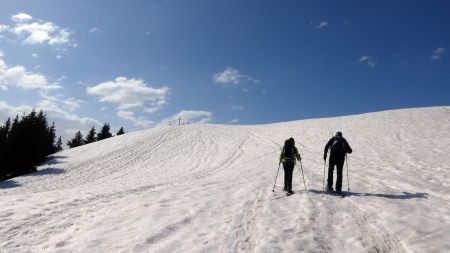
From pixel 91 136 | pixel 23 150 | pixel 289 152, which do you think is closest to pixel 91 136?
pixel 91 136

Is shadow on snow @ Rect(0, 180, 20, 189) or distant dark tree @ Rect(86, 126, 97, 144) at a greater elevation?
distant dark tree @ Rect(86, 126, 97, 144)

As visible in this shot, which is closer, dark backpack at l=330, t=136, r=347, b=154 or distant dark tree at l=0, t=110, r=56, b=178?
dark backpack at l=330, t=136, r=347, b=154

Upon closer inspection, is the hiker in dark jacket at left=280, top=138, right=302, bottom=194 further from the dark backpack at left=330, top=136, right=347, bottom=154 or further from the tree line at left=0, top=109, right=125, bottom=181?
the tree line at left=0, top=109, right=125, bottom=181

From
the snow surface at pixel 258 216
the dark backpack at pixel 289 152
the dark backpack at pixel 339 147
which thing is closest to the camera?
the snow surface at pixel 258 216

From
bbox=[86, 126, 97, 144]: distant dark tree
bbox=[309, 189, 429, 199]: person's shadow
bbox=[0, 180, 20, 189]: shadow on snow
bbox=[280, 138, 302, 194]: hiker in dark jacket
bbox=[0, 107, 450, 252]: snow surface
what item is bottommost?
bbox=[0, 180, 20, 189]: shadow on snow

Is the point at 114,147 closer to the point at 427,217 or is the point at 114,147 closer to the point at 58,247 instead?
the point at 58,247

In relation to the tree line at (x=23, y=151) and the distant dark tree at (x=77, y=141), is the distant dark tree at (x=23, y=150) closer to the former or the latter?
the tree line at (x=23, y=151)

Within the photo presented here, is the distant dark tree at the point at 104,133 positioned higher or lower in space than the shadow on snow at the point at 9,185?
higher

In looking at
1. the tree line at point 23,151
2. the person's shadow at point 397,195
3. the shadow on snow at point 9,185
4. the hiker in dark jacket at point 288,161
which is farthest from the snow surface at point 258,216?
the tree line at point 23,151

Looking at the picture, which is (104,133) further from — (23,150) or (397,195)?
(397,195)

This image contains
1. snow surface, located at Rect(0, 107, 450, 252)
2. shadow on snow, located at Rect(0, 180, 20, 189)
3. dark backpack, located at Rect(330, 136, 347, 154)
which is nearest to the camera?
snow surface, located at Rect(0, 107, 450, 252)

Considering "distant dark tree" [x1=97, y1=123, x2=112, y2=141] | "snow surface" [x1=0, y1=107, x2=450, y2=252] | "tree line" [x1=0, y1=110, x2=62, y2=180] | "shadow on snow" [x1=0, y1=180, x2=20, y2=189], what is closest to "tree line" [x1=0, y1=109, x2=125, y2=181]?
"tree line" [x1=0, y1=110, x2=62, y2=180]

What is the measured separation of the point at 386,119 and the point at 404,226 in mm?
41181

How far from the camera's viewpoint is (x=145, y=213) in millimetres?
10984
